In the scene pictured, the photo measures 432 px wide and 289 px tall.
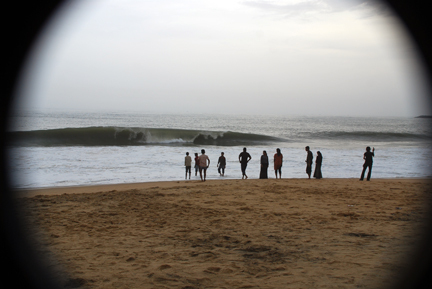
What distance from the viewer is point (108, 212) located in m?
7.57

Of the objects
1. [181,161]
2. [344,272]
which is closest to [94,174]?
[181,161]

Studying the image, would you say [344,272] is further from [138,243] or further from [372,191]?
[372,191]

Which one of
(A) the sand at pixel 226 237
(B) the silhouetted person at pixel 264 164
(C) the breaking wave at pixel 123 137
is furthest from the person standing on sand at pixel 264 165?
(C) the breaking wave at pixel 123 137

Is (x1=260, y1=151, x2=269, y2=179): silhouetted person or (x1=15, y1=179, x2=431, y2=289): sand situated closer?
(x1=15, y1=179, x2=431, y2=289): sand

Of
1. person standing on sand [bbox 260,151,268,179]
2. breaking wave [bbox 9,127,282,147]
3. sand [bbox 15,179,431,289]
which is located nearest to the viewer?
sand [bbox 15,179,431,289]

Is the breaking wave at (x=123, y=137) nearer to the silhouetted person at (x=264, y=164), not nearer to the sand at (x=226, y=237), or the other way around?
the silhouetted person at (x=264, y=164)

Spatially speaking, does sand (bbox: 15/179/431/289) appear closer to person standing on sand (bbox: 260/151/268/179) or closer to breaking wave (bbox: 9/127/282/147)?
person standing on sand (bbox: 260/151/268/179)

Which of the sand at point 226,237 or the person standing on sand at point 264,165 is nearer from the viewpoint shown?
the sand at point 226,237

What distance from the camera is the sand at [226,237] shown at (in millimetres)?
4203

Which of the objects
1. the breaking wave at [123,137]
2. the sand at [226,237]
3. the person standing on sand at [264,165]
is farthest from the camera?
the breaking wave at [123,137]

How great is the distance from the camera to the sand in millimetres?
4203

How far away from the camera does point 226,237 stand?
580cm

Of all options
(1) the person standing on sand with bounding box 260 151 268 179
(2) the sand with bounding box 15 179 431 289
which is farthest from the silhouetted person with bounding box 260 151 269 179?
(2) the sand with bounding box 15 179 431 289

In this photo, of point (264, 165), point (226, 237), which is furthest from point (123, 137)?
point (226, 237)
